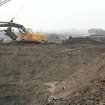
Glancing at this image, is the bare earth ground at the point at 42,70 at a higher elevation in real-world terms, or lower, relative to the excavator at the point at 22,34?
lower

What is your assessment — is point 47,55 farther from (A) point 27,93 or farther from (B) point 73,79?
(B) point 73,79

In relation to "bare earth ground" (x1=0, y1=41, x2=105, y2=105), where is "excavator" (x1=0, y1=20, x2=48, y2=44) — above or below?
above

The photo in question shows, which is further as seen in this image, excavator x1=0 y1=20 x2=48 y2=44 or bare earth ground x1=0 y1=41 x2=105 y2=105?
excavator x1=0 y1=20 x2=48 y2=44

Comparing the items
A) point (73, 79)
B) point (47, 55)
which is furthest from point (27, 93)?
point (47, 55)

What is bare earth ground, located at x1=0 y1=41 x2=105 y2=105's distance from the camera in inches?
739

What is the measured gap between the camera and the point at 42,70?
77.7 feet

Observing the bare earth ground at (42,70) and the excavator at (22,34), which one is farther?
the excavator at (22,34)

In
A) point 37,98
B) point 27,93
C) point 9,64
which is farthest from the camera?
point 9,64

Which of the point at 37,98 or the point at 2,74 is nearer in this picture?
the point at 37,98

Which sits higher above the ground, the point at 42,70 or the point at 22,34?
the point at 22,34

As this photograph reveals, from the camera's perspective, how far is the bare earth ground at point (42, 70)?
61.6ft

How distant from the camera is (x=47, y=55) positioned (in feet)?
85.7

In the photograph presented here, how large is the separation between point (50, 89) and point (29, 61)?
6.21 meters

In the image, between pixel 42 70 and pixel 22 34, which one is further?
pixel 22 34
